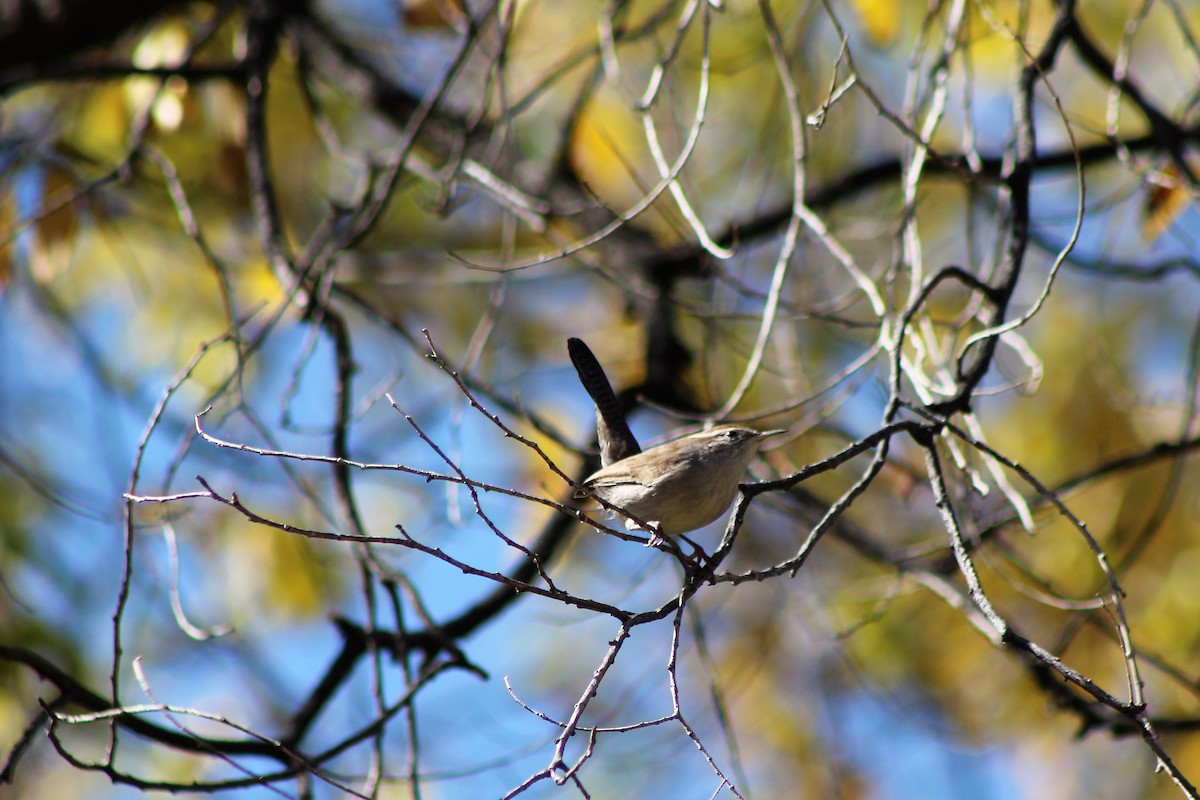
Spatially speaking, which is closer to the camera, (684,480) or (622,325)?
(684,480)

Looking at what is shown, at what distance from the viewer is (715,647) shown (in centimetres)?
682

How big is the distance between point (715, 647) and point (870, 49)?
371cm

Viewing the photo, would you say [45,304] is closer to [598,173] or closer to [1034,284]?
[598,173]

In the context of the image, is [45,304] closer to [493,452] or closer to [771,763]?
[493,452]

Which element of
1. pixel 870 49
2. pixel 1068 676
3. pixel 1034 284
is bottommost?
pixel 1068 676

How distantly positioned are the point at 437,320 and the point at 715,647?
277cm

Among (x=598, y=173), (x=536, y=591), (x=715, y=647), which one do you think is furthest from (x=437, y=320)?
(x=536, y=591)

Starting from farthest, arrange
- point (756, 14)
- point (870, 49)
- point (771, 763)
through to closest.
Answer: point (771, 763), point (870, 49), point (756, 14)

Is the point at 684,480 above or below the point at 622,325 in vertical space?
below

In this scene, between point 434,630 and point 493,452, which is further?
point 493,452

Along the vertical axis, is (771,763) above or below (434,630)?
above

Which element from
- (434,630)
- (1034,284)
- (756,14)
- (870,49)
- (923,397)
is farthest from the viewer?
(1034,284)

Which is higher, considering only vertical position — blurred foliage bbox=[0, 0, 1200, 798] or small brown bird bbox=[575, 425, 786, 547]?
blurred foliage bbox=[0, 0, 1200, 798]

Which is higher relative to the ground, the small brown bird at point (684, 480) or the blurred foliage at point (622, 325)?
the blurred foliage at point (622, 325)
